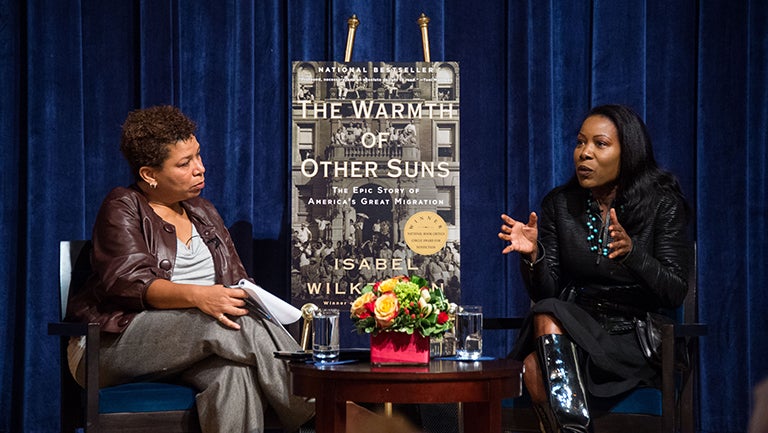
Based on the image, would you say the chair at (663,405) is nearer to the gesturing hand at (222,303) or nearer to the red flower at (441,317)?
the red flower at (441,317)

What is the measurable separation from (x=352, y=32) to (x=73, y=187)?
4.23ft

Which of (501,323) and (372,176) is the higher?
(372,176)

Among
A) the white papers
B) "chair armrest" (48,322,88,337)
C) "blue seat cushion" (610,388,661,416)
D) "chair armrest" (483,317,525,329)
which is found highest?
the white papers

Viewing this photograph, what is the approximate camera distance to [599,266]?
3.27 m

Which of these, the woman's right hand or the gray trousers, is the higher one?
the woman's right hand

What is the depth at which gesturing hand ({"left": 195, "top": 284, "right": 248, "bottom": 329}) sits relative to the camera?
298cm

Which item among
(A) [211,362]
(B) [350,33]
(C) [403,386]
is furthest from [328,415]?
(B) [350,33]

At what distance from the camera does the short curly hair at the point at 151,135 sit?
330cm

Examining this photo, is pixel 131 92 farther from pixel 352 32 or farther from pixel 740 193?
pixel 740 193

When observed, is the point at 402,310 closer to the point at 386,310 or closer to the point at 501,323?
the point at 386,310

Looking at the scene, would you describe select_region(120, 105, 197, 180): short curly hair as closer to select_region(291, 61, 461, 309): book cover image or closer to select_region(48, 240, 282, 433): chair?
select_region(291, 61, 461, 309): book cover image

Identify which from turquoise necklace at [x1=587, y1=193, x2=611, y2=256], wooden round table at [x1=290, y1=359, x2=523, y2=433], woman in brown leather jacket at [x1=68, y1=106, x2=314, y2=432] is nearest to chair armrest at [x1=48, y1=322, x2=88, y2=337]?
woman in brown leather jacket at [x1=68, y1=106, x2=314, y2=432]

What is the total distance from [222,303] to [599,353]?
115 centimetres

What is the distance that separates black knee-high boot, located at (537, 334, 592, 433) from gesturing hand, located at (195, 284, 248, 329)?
925mm
